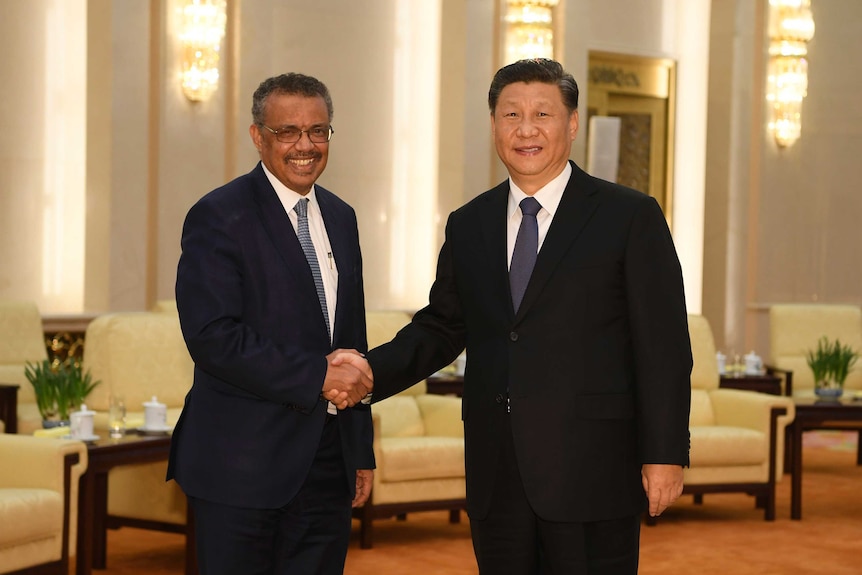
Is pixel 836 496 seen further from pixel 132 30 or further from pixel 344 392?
pixel 344 392

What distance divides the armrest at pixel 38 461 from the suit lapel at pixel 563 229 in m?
2.48

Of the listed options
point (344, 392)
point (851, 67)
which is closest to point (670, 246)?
point (344, 392)

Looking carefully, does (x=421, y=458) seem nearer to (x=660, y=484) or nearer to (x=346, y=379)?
(x=346, y=379)

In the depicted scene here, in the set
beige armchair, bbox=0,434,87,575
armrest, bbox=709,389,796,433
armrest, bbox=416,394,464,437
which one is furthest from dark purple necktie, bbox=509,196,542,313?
armrest, bbox=709,389,796,433

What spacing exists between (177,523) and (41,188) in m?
3.13

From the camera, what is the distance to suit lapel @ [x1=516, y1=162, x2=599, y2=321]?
109 inches

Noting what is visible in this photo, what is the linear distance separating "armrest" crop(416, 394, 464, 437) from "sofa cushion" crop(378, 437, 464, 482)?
23cm

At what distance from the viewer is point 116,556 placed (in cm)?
579

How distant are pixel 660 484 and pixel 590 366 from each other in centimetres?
29

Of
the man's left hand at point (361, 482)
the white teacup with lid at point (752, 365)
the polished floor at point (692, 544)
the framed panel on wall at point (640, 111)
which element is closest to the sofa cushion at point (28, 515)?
the polished floor at point (692, 544)

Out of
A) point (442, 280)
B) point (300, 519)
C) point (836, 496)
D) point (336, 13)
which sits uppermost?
point (336, 13)

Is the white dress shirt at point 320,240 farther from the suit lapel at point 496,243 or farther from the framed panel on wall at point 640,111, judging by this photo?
the framed panel on wall at point 640,111

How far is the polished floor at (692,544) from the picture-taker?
5.72 meters

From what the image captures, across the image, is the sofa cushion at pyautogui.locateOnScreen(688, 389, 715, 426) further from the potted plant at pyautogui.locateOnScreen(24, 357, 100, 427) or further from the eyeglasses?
the eyeglasses
